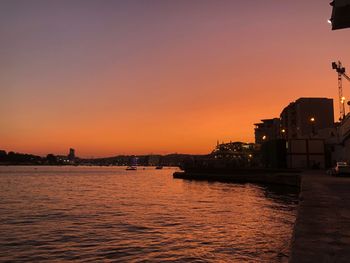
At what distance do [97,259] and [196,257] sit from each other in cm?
450

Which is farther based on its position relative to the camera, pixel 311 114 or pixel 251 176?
pixel 311 114

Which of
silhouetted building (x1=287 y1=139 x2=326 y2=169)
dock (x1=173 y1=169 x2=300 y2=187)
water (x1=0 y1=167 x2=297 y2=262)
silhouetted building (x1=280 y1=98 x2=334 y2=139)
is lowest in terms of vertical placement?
water (x1=0 y1=167 x2=297 y2=262)

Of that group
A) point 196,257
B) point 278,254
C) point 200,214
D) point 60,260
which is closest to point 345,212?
point 278,254

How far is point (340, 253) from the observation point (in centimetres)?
1024

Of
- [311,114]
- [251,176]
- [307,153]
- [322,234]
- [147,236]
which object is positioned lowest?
[147,236]

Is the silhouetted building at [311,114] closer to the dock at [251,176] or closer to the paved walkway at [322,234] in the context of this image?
the dock at [251,176]

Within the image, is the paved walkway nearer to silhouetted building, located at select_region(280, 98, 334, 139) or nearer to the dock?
the dock

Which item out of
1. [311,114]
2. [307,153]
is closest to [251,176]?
[307,153]

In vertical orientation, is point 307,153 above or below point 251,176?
above

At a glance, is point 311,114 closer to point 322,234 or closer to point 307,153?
point 307,153

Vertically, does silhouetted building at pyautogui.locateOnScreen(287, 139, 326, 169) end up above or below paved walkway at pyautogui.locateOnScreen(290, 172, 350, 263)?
above

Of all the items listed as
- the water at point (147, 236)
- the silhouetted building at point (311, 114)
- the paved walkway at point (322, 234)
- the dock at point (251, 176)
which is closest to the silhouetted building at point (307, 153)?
the dock at point (251, 176)

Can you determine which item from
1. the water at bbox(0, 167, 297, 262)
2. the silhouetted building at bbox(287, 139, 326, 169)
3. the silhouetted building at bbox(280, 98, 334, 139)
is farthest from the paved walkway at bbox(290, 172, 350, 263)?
the silhouetted building at bbox(280, 98, 334, 139)

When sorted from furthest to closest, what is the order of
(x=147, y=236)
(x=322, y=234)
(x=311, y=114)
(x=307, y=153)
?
(x=311, y=114)
(x=307, y=153)
(x=147, y=236)
(x=322, y=234)
